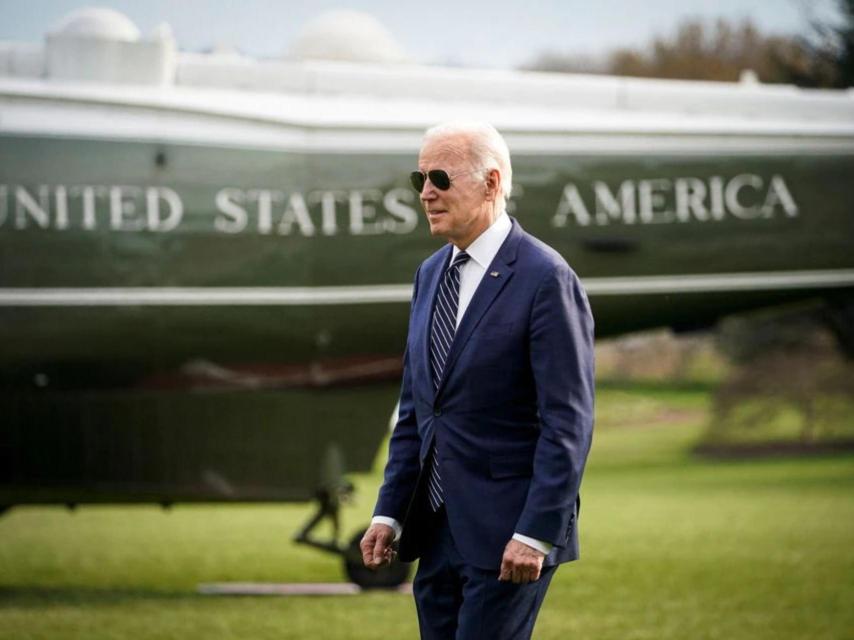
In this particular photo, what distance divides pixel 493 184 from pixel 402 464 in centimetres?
72

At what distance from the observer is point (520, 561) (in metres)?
3.17

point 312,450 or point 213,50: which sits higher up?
point 213,50

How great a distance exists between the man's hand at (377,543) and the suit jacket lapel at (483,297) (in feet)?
1.26

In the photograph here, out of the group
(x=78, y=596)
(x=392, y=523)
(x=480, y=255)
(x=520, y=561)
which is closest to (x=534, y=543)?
(x=520, y=561)

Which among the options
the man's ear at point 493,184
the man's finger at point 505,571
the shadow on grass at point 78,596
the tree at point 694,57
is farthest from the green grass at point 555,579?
the tree at point 694,57

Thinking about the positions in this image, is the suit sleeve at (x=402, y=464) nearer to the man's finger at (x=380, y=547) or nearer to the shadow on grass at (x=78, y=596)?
the man's finger at (x=380, y=547)

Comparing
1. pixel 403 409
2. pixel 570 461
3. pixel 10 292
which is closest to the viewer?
pixel 570 461

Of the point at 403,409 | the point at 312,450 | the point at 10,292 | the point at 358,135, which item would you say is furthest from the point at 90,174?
the point at 403,409

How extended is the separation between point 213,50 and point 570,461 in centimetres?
583

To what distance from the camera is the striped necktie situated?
342 centimetres

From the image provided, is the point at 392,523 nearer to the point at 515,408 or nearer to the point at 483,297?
the point at 515,408

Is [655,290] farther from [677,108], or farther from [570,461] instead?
[570,461]

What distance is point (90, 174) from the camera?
7.36m

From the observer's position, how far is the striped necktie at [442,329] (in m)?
3.42
